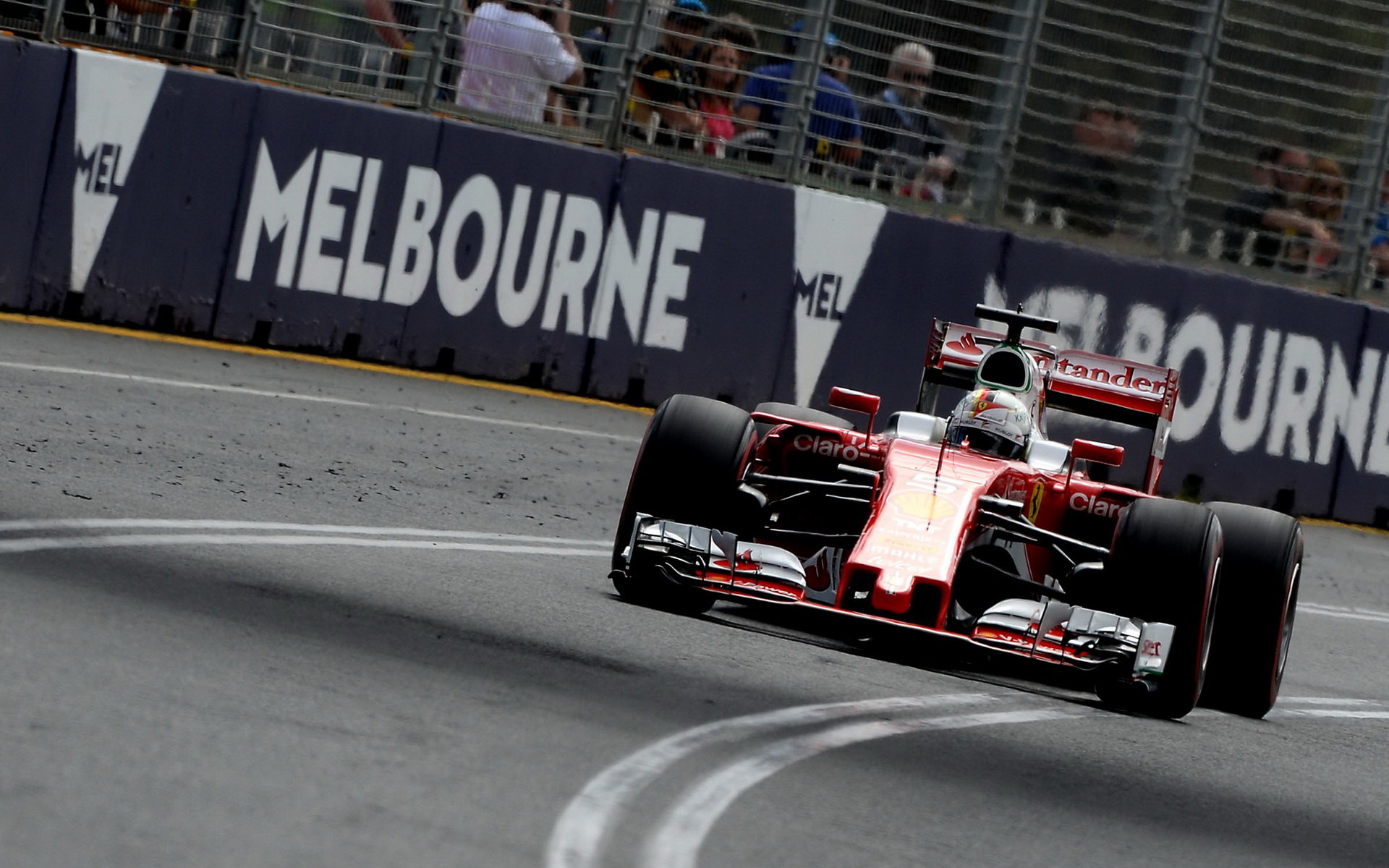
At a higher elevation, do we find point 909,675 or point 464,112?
point 464,112

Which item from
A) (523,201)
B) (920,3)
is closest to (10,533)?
(523,201)

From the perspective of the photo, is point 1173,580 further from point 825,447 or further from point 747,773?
point 747,773

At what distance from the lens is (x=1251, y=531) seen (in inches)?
324

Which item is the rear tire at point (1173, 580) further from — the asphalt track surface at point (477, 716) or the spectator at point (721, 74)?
the spectator at point (721, 74)

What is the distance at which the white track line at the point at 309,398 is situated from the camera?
36.8 ft

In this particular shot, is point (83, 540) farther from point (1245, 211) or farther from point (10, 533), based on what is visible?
point (1245, 211)

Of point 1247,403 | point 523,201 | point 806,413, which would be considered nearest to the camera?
point 806,413

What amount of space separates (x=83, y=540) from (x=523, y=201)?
288 inches

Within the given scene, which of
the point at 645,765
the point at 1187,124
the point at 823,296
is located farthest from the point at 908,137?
the point at 645,765

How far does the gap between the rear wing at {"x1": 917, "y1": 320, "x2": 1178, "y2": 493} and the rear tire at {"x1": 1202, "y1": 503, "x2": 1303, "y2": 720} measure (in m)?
1.59

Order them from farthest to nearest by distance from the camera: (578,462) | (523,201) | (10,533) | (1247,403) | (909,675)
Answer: (1247,403), (523,201), (578,462), (909,675), (10,533)

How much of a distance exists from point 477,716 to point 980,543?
11.3 feet

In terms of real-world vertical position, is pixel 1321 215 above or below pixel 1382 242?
above

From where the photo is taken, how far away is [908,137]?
49.9 ft
